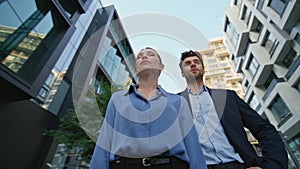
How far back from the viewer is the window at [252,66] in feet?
49.5

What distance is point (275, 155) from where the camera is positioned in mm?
1244

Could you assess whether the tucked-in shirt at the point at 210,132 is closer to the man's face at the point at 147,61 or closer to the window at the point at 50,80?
the man's face at the point at 147,61

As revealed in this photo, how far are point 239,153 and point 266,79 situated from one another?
16020 millimetres

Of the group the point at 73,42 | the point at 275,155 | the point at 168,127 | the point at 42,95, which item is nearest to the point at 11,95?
the point at 42,95

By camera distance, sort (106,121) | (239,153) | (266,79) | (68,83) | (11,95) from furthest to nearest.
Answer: (266,79)
(68,83)
(11,95)
(106,121)
(239,153)

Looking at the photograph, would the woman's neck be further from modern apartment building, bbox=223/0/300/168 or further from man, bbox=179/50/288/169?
modern apartment building, bbox=223/0/300/168

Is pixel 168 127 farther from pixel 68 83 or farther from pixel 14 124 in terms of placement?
pixel 68 83

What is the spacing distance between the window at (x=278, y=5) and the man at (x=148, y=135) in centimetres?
1301

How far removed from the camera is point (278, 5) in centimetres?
1124

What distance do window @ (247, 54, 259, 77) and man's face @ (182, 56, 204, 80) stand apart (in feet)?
50.7

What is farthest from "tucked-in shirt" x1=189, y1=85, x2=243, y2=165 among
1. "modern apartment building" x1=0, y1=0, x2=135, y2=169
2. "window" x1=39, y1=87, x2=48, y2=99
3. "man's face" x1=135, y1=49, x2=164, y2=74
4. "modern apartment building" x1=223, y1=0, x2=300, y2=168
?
"window" x1=39, y1=87, x2=48, y2=99


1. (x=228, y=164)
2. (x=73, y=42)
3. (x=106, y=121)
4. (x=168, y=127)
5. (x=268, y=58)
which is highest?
(x=268, y=58)

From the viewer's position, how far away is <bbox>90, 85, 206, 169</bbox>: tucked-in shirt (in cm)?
116

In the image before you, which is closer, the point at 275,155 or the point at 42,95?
the point at 275,155
